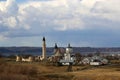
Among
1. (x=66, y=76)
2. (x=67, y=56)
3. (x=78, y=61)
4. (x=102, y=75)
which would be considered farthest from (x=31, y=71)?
(x=78, y=61)

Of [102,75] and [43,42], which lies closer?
[102,75]

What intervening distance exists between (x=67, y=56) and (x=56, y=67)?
611cm

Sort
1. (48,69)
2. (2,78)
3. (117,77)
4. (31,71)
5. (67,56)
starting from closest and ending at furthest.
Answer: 1. (2,78)
2. (117,77)
3. (31,71)
4. (48,69)
5. (67,56)

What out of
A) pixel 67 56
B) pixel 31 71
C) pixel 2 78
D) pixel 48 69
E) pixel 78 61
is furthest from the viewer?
pixel 78 61

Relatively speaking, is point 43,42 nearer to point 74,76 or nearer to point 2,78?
point 74,76

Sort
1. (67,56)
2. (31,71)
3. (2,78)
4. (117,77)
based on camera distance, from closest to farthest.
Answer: (2,78), (117,77), (31,71), (67,56)

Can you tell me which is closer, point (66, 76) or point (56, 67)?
point (66, 76)

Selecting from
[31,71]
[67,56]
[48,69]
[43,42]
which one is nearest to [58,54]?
[43,42]

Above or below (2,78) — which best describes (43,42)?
above

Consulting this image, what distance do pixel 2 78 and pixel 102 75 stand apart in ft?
64.9

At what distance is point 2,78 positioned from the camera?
2117 inches

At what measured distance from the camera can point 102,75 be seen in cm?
6631

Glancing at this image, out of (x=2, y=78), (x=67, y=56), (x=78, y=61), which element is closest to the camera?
(x=2, y=78)

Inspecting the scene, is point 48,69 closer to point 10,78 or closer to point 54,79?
point 54,79
